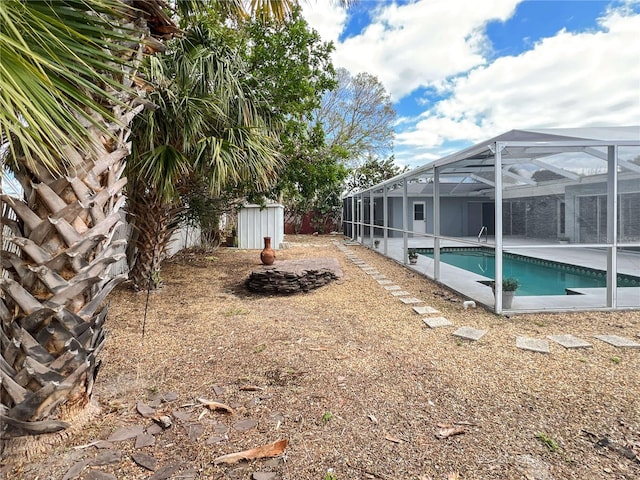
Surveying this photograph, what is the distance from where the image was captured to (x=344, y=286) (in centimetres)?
698

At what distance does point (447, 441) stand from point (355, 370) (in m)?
1.10

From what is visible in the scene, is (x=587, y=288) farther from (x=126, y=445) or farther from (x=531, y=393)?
(x=126, y=445)

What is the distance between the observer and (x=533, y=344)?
3736 millimetres

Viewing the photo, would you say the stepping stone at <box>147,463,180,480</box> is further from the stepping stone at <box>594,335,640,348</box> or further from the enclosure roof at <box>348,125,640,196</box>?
the enclosure roof at <box>348,125,640,196</box>

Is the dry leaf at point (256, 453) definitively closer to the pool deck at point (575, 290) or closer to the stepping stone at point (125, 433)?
the stepping stone at point (125, 433)

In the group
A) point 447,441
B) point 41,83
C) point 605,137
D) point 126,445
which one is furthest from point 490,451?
point 605,137

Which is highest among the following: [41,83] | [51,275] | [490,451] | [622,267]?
[41,83]

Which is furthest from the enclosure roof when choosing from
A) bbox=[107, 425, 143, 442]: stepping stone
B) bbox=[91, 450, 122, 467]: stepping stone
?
bbox=[91, 450, 122, 467]: stepping stone

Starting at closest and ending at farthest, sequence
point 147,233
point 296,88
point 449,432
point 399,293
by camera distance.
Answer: point 449,432 → point 147,233 → point 399,293 → point 296,88

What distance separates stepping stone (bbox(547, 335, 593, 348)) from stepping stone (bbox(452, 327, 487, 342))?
28.3 inches

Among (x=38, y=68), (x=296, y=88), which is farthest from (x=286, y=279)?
(x=38, y=68)

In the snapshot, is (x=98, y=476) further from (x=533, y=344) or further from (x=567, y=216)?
(x=567, y=216)

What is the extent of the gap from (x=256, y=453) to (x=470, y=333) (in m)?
2.99

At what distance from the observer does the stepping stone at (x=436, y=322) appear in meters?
4.47
